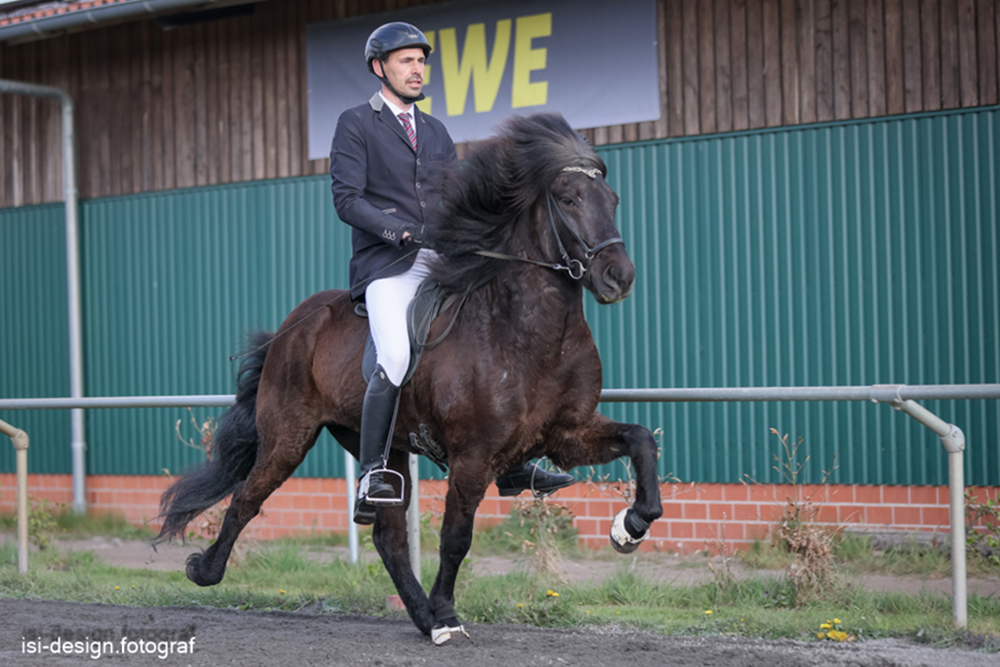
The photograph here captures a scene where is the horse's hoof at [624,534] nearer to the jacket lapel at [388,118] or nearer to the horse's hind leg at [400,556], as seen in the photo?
the horse's hind leg at [400,556]

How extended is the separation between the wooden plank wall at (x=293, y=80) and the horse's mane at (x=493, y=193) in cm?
412

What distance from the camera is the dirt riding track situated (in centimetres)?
435

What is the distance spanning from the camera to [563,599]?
218 inches

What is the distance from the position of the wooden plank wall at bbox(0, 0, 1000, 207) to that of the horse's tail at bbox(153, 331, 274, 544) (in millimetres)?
4208

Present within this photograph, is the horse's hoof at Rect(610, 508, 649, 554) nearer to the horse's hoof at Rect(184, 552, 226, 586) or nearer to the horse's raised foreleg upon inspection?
the horse's raised foreleg

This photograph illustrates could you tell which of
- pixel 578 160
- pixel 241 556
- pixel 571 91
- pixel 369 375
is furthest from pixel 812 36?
pixel 241 556

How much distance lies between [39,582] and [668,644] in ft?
14.7

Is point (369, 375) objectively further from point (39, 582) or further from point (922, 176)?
point (922, 176)

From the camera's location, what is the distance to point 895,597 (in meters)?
5.41

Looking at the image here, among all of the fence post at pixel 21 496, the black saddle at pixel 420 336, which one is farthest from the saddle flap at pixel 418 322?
the fence post at pixel 21 496

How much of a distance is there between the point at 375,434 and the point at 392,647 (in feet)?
3.35
